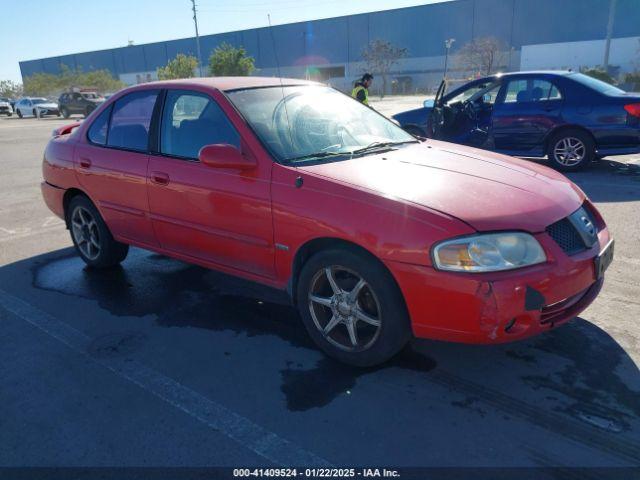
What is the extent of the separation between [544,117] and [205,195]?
673cm

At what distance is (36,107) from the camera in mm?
38000

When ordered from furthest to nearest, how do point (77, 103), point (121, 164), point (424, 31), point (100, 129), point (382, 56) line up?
point (424, 31)
point (382, 56)
point (77, 103)
point (100, 129)
point (121, 164)

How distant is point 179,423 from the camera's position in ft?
8.63

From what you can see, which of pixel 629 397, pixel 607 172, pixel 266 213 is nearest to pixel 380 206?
pixel 266 213

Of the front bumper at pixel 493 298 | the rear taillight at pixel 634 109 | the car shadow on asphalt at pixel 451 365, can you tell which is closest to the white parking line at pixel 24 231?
the car shadow on asphalt at pixel 451 365

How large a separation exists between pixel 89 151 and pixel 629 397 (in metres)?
4.40

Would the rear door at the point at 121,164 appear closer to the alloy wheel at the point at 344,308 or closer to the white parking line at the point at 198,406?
the white parking line at the point at 198,406

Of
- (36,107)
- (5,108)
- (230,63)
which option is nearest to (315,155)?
(36,107)

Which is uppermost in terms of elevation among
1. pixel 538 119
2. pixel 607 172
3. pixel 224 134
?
pixel 224 134

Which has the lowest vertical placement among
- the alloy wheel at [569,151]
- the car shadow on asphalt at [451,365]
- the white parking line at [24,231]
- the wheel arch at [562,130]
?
the white parking line at [24,231]

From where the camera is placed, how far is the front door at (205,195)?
11.0 feet

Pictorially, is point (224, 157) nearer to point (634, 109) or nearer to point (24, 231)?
point (24, 231)

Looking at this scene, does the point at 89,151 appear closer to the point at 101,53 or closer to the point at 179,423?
the point at 179,423

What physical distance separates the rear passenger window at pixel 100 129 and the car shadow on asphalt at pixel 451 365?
1298mm
